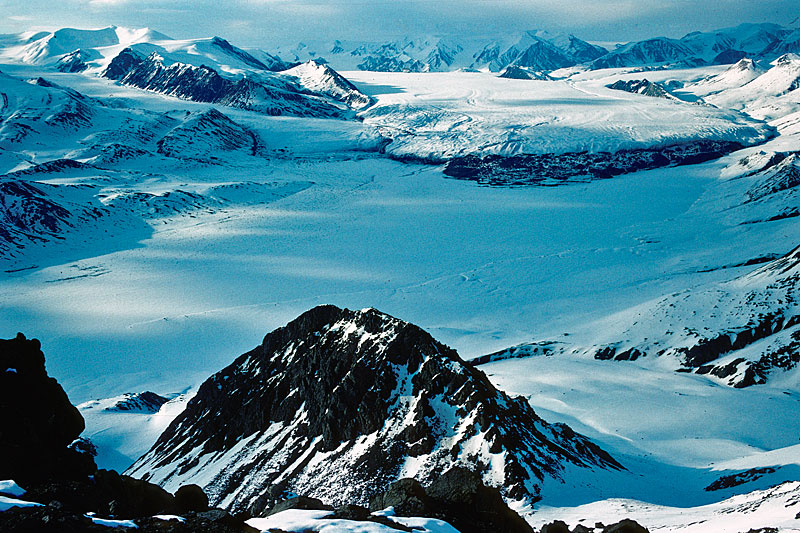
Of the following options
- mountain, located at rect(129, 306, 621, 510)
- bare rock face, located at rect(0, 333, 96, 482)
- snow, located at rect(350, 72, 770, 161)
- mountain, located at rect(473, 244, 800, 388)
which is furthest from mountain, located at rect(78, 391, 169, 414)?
snow, located at rect(350, 72, 770, 161)

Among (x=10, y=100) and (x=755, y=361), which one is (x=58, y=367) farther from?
(x=10, y=100)

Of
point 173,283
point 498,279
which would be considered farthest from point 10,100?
point 498,279

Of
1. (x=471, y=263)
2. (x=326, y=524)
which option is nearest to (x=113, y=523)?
(x=326, y=524)

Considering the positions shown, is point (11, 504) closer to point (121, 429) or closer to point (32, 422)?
point (32, 422)

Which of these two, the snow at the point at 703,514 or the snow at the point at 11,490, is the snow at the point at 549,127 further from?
the snow at the point at 11,490

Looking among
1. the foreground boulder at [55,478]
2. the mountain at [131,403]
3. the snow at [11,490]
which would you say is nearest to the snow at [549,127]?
the mountain at [131,403]
